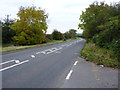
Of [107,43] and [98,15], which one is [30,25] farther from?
[107,43]

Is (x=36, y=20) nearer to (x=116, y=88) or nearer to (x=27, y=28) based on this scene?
(x=27, y=28)

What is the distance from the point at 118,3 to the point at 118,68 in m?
15.5

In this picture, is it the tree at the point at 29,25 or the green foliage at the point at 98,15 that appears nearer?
the green foliage at the point at 98,15

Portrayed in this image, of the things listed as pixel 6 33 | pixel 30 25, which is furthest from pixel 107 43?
pixel 6 33

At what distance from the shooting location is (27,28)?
140 ft

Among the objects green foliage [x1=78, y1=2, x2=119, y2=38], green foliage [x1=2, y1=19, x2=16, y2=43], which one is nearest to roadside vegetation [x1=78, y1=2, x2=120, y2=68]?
green foliage [x1=78, y1=2, x2=119, y2=38]

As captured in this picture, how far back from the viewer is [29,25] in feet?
139

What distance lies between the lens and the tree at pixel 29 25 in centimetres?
4219

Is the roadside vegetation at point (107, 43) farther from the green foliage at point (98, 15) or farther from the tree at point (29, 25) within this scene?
the tree at point (29, 25)

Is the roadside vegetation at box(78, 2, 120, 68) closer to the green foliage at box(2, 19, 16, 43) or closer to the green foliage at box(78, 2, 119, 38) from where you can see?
the green foliage at box(78, 2, 119, 38)

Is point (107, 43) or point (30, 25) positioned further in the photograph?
point (30, 25)

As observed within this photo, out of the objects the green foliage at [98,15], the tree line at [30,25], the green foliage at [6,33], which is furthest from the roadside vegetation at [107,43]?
the green foliage at [6,33]

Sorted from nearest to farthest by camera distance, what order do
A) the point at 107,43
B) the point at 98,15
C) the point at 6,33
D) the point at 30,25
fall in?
the point at 107,43 → the point at 98,15 → the point at 30,25 → the point at 6,33

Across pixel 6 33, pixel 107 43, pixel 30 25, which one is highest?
pixel 30 25
